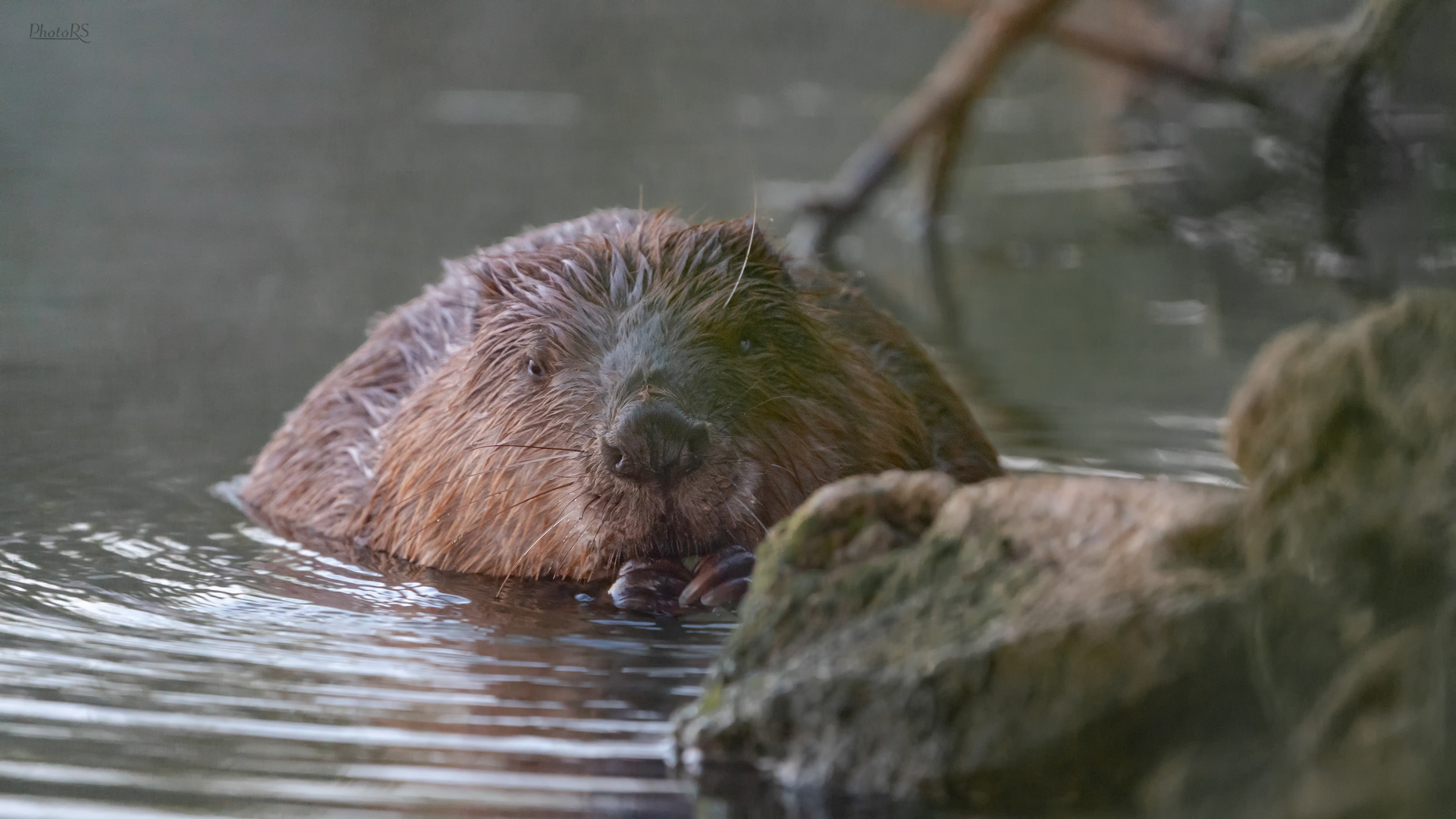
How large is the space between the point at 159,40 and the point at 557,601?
48.7 ft

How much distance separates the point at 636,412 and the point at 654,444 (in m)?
0.07

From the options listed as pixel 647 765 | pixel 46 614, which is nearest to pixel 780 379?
pixel 647 765

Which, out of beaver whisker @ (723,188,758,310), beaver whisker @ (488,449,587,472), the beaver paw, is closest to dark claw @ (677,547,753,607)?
the beaver paw

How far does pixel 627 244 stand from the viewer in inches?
159

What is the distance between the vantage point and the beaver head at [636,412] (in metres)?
3.57

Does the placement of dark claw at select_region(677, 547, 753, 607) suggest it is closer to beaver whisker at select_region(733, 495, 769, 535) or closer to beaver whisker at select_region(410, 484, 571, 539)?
beaver whisker at select_region(733, 495, 769, 535)

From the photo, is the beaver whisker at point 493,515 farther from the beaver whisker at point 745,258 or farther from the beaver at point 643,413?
the beaver whisker at point 745,258

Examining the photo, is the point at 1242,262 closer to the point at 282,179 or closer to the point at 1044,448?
the point at 1044,448

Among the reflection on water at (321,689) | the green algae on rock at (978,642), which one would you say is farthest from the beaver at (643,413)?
the green algae on rock at (978,642)

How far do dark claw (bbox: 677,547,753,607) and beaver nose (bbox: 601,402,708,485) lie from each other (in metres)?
0.23

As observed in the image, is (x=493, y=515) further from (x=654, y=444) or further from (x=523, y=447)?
(x=654, y=444)

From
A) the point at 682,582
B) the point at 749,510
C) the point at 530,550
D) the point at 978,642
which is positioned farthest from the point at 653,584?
the point at 978,642

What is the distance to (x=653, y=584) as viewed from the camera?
3.65 meters

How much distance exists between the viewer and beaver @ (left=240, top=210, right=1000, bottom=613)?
360cm
